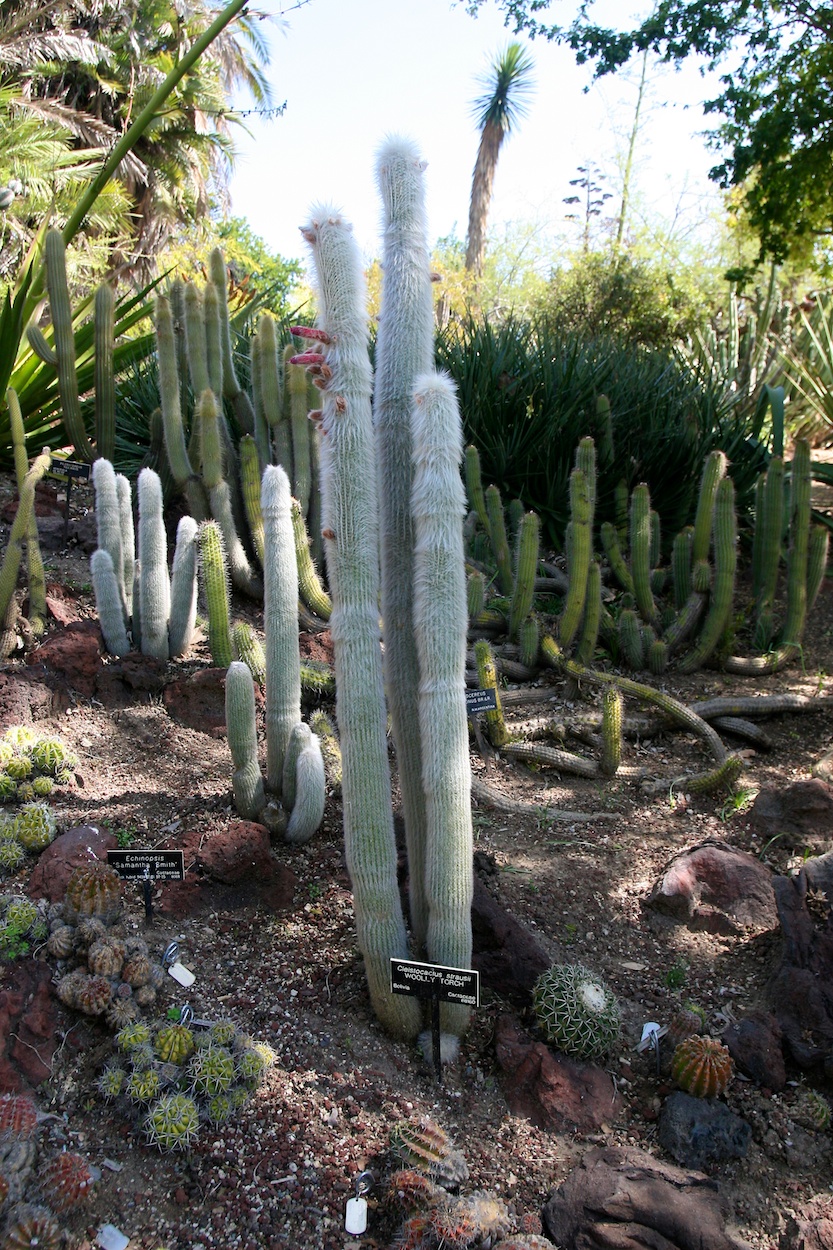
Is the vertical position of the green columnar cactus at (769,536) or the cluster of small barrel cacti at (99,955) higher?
the green columnar cactus at (769,536)

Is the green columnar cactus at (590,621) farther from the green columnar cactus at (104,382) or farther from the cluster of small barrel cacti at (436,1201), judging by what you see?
the cluster of small barrel cacti at (436,1201)

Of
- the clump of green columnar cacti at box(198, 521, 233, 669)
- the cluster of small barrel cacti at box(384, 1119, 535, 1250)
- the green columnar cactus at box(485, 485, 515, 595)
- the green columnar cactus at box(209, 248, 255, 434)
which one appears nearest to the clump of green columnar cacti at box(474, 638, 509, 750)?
the clump of green columnar cacti at box(198, 521, 233, 669)

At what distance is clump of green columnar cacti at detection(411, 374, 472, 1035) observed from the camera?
2.49 meters

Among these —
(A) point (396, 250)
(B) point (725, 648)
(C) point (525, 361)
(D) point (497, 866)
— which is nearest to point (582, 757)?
(D) point (497, 866)

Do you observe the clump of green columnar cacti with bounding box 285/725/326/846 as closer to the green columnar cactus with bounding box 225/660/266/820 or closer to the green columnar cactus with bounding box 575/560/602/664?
the green columnar cactus with bounding box 225/660/266/820

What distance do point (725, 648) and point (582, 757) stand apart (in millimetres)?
1679

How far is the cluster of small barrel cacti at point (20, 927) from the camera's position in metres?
2.77

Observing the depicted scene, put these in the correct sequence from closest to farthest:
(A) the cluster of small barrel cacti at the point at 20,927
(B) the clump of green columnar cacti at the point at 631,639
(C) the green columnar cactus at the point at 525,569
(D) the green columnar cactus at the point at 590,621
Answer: (A) the cluster of small barrel cacti at the point at 20,927, (C) the green columnar cactus at the point at 525,569, (D) the green columnar cactus at the point at 590,621, (B) the clump of green columnar cacti at the point at 631,639

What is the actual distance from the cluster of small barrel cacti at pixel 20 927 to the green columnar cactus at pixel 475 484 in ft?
13.9

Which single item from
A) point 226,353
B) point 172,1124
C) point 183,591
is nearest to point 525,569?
point 183,591

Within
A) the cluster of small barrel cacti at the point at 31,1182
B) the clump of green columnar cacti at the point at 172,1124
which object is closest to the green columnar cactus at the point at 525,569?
the clump of green columnar cacti at the point at 172,1124

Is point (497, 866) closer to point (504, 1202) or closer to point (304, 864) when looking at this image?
point (304, 864)

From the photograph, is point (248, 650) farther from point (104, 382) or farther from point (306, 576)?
point (104, 382)

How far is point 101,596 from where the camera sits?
4.52 meters
